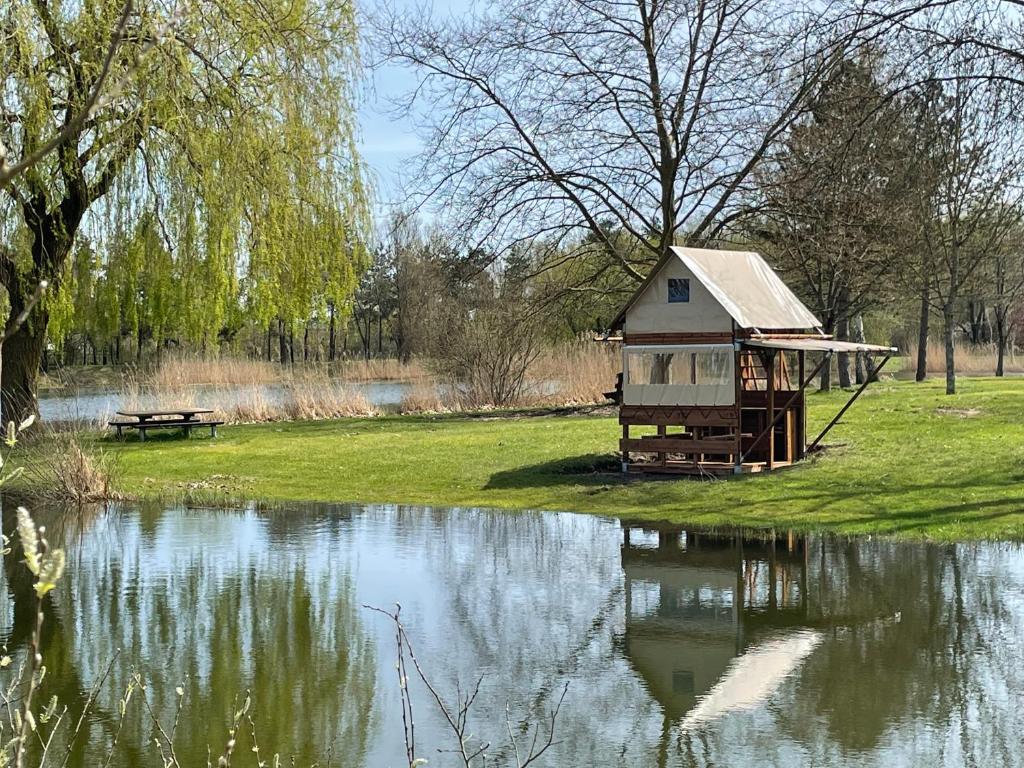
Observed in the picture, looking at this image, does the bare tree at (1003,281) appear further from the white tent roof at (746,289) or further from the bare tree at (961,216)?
the white tent roof at (746,289)

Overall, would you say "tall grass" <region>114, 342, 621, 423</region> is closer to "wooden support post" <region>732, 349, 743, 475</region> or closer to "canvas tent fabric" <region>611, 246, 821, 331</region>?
"canvas tent fabric" <region>611, 246, 821, 331</region>

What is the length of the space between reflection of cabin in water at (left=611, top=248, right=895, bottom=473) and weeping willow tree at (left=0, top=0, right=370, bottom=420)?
20.6ft

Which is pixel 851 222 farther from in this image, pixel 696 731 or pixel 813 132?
pixel 696 731

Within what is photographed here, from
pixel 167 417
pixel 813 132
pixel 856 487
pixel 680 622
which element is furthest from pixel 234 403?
pixel 680 622

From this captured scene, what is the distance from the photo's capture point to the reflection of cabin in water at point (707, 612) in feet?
25.5

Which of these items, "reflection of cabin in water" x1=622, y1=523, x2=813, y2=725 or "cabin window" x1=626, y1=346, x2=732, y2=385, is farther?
"cabin window" x1=626, y1=346, x2=732, y2=385

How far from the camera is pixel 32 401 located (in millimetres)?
20688

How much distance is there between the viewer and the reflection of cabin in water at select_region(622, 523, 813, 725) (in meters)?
7.77

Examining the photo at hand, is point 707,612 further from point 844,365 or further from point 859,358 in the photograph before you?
point 859,358

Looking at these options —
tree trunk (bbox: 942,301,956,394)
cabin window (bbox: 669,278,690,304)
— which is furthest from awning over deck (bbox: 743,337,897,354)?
tree trunk (bbox: 942,301,956,394)

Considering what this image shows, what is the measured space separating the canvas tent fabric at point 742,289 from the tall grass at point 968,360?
894 inches

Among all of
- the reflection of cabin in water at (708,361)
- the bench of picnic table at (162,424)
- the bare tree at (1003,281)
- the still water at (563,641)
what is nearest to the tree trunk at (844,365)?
the bare tree at (1003,281)

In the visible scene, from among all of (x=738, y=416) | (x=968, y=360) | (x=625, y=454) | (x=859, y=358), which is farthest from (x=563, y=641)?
(x=968, y=360)

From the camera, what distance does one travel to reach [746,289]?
1764 centimetres
